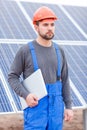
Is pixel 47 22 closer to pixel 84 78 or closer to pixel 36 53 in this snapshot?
pixel 36 53

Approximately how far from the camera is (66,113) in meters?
3.89

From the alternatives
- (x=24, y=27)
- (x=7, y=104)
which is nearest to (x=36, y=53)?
(x=7, y=104)

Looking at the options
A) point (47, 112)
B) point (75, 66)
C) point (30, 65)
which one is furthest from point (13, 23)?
point (47, 112)

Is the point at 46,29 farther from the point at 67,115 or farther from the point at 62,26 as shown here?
the point at 62,26

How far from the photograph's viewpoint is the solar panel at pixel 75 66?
652 centimetres

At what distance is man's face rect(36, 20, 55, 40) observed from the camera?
379cm

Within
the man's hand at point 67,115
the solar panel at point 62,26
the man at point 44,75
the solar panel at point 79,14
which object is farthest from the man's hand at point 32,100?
the solar panel at point 79,14

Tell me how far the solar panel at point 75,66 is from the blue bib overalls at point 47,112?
1959 mm

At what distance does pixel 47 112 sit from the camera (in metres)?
3.72

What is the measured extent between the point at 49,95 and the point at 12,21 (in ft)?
15.6

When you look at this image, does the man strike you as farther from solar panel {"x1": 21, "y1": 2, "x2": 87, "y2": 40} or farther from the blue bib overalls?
solar panel {"x1": 21, "y1": 2, "x2": 87, "y2": 40}

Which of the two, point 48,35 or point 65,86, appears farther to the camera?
point 65,86

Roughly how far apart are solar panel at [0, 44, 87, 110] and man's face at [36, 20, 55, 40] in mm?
2085

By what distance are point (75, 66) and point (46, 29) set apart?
374 centimetres
